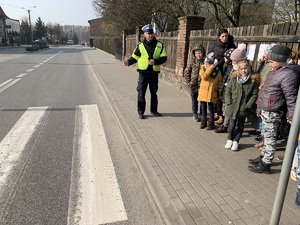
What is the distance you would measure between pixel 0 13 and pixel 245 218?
72.8m

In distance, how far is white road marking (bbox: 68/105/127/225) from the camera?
2.71 m

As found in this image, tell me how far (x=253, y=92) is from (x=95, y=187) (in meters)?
2.78

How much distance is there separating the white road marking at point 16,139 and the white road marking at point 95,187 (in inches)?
37.6

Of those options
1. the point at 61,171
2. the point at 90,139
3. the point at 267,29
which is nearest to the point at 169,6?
the point at 267,29

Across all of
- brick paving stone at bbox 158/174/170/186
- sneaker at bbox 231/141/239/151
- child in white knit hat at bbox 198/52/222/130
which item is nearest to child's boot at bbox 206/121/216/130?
child in white knit hat at bbox 198/52/222/130

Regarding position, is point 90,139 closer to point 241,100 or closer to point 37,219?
point 37,219

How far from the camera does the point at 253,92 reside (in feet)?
12.9

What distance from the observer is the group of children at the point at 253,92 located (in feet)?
9.86

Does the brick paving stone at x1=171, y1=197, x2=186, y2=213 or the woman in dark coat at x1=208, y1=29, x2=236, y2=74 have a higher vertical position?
the woman in dark coat at x1=208, y1=29, x2=236, y2=74

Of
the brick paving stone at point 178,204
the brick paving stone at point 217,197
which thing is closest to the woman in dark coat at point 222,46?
the brick paving stone at point 217,197

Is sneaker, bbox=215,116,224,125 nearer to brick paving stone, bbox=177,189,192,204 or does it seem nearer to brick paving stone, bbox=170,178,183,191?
brick paving stone, bbox=170,178,183,191

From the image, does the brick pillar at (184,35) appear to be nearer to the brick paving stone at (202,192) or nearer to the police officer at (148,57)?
the police officer at (148,57)

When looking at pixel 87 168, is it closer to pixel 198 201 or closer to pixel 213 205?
pixel 198 201

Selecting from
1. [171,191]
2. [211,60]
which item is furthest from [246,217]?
[211,60]
